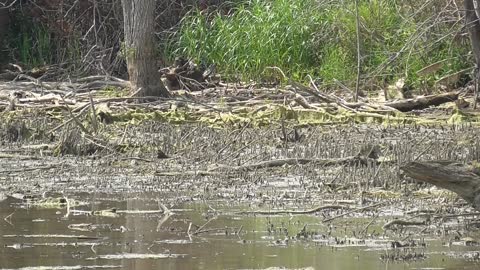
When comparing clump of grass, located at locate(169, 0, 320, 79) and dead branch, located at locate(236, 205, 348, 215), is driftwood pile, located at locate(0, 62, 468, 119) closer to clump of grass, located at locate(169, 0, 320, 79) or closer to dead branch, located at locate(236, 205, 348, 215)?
clump of grass, located at locate(169, 0, 320, 79)

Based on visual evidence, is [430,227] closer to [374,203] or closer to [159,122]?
[374,203]

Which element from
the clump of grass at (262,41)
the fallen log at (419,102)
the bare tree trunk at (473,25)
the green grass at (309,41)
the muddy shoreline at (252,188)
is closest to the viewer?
the muddy shoreline at (252,188)

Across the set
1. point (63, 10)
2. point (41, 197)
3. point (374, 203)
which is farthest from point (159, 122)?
point (63, 10)

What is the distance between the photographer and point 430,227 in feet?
22.7

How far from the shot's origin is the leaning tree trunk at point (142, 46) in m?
14.6

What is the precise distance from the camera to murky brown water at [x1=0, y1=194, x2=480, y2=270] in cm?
595

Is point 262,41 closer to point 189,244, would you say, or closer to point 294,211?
point 294,211

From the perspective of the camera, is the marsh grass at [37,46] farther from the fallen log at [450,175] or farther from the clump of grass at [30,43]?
the fallen log at [450,175]

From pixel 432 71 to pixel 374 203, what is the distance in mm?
7661

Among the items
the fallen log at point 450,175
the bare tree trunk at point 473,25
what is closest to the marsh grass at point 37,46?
the bare tree trunk at point 473,25

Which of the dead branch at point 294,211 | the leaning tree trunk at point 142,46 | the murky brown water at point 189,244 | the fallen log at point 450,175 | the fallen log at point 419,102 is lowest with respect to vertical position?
the murky brown water at point 189,244

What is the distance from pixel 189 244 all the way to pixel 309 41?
36.9 feet

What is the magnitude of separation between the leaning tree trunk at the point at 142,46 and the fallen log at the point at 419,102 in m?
2.91

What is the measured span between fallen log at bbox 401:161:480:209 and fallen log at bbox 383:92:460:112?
7.02 meters
